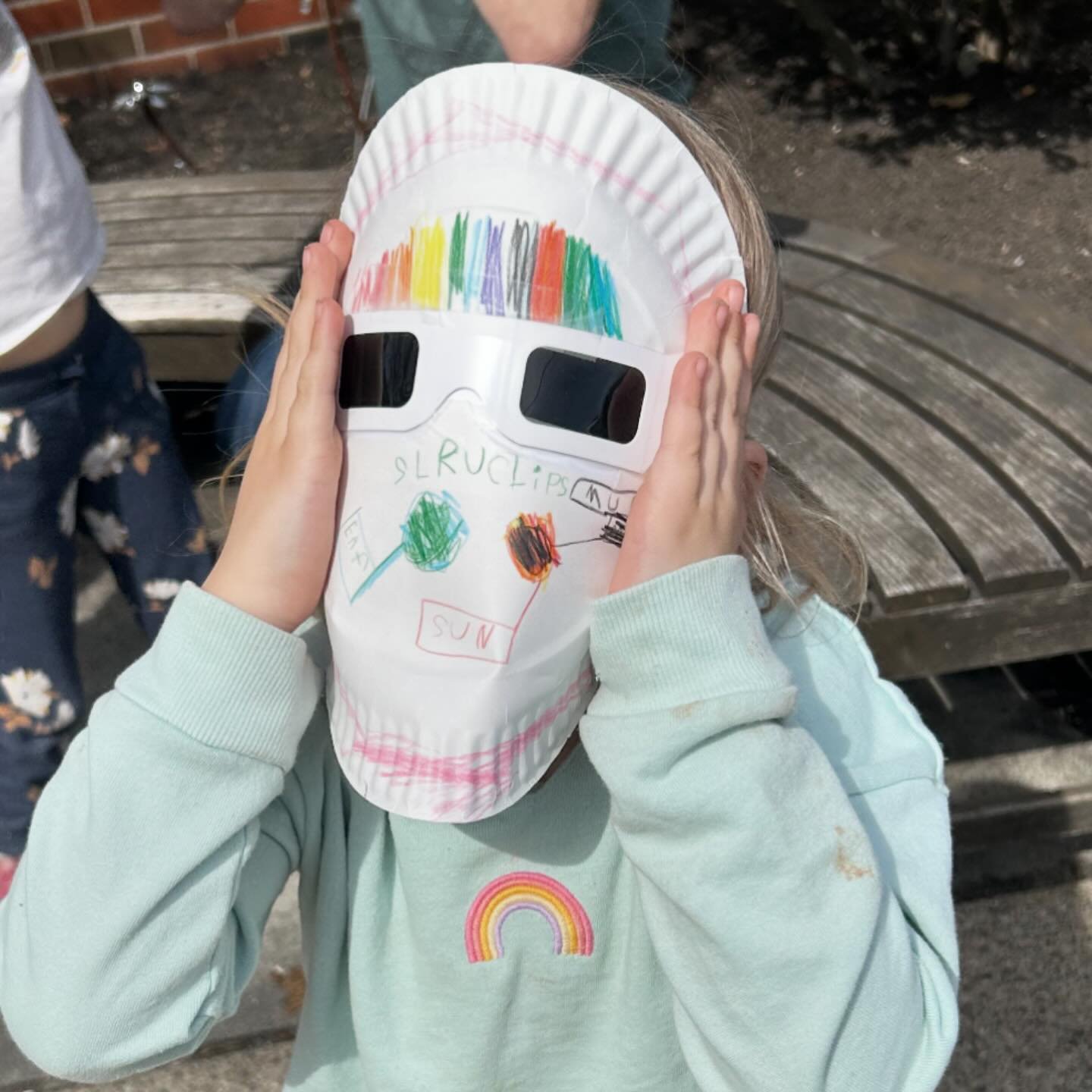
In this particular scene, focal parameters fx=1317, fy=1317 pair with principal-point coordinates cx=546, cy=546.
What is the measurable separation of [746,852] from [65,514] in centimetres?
147

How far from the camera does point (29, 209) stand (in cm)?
206

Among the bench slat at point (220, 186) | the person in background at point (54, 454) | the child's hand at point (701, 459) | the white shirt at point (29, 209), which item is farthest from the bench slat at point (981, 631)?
the bench slat at point (220, 186)

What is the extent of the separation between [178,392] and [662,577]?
256 centimetres

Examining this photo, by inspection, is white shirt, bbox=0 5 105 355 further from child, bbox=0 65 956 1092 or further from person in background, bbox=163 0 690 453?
child, bbox=0 65 956 1092

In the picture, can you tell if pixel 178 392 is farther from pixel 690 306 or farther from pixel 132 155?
pixel 690 306

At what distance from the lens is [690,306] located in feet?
4.46

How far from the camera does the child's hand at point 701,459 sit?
1286mm

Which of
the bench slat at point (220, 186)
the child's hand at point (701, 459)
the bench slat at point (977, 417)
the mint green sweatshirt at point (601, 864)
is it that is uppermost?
the child's hand at point (701, 459)

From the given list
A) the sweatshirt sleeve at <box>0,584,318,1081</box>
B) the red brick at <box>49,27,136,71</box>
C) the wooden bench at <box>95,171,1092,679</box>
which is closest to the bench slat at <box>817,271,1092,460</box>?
the wooden bench at <box>95,171,1092,679</box>

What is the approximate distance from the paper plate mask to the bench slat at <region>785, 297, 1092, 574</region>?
1.19m

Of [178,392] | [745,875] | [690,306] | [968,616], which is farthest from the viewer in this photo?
[178,392]

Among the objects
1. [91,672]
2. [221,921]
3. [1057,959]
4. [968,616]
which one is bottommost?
[91,672]

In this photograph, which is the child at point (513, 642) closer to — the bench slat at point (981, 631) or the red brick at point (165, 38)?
the bench slat at point (981, 631)

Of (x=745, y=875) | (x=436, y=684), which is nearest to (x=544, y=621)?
(x=436, y=684)
